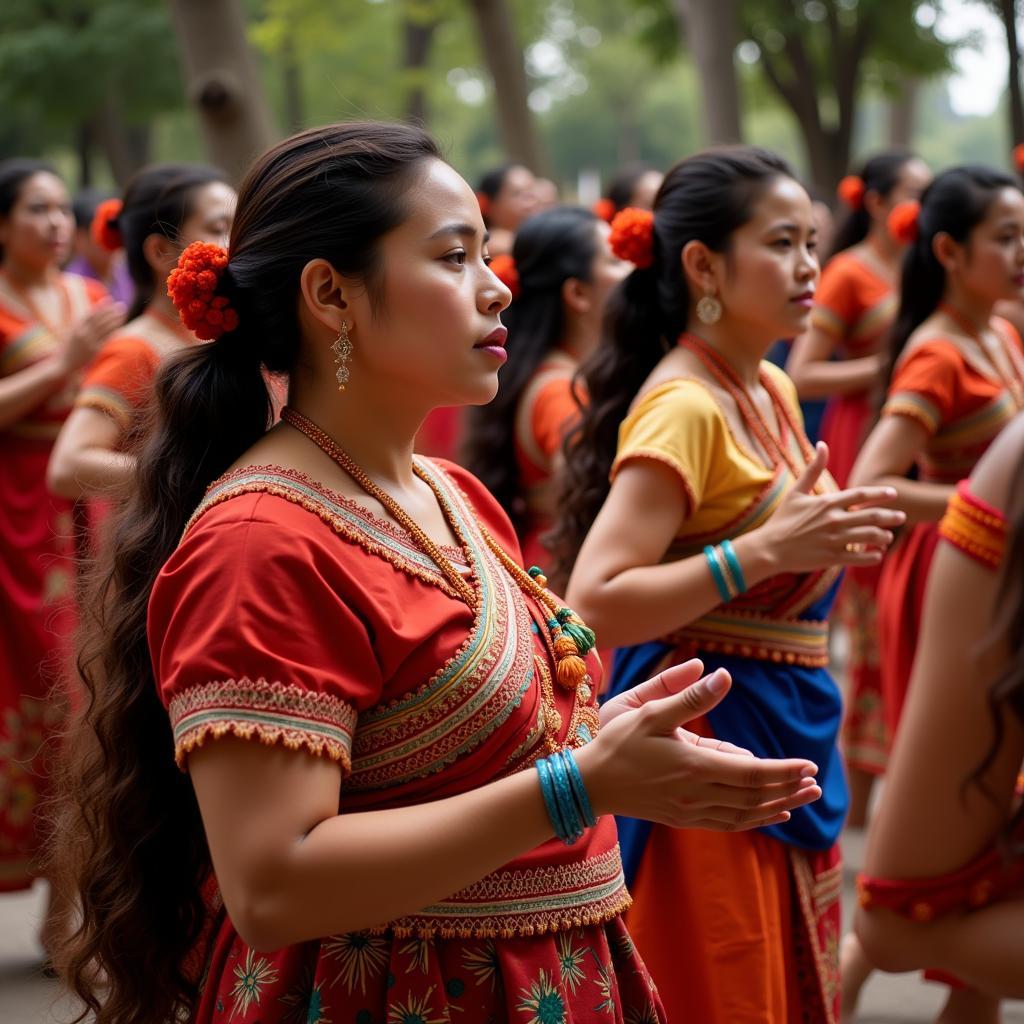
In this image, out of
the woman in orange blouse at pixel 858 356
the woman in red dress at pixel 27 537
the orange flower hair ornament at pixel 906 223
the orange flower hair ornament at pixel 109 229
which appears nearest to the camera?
the woman in red dress at pixel 27 537

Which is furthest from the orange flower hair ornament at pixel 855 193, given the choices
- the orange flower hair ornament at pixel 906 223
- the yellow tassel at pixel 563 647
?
the yellow tassel at pixel 563 647

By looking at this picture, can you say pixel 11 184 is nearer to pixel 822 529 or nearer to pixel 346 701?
pixel 822 529

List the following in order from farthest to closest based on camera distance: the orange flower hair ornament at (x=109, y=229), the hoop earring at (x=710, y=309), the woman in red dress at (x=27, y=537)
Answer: the orange flower hair ornament at (x=109, y=229)
the woman in red dress at (x=27, y=537)
the hoop earring at (x=710, y=309)

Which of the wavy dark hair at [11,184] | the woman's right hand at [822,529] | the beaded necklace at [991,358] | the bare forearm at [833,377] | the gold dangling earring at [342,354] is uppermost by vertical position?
the gold dangling earring at [342,354]

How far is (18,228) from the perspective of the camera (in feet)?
16.4

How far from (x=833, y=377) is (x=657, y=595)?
333 centimetres

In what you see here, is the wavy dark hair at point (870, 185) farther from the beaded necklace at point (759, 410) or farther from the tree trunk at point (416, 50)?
the tree trunk at point (416, 50)

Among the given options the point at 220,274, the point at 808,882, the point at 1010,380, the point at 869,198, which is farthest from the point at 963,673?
the point at 869,198

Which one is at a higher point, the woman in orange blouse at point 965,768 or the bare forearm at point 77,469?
the woman in orange blouse at point 965,768

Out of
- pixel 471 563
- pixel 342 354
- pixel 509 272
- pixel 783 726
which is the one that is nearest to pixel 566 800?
pixel 471 563

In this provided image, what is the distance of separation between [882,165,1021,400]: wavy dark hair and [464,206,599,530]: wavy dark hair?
3.03 ft

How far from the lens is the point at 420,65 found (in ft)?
68.0

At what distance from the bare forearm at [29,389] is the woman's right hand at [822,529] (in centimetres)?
261

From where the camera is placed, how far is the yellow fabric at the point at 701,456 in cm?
268
